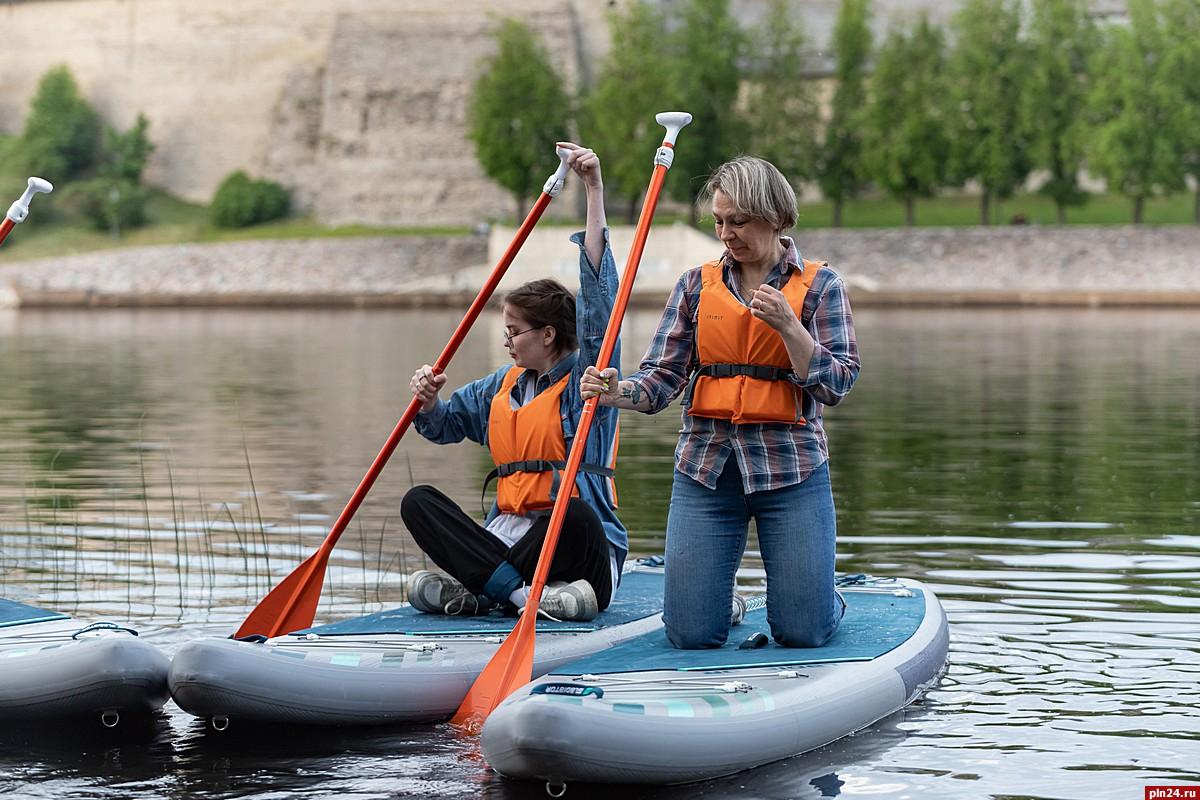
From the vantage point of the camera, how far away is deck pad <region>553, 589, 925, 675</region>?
5235mm

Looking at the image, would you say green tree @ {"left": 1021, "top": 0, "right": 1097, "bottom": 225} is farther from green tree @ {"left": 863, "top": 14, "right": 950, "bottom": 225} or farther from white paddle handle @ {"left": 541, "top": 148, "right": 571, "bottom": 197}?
white paddle handle @ {"left": 541, "top": 148, "right": 571, "bottom": 197}

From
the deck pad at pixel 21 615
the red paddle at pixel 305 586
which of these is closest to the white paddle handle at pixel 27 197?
the deck pad at pixel 21 615

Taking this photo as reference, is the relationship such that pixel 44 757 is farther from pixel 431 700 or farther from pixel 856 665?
pixel 856 665

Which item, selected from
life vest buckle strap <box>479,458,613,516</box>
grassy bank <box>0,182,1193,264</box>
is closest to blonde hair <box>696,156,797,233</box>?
life vest buckle strap <box>479,458,613,516</box>

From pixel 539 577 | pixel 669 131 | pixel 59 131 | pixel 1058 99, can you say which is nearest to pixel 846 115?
pixel 1058 99

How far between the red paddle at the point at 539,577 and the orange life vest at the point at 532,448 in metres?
0.41

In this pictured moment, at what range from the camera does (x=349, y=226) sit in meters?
58.9

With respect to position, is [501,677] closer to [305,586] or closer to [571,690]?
[571,690]

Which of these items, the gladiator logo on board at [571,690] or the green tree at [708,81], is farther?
the green tree at [708,81]

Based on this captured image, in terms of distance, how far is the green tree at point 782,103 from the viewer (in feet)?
166

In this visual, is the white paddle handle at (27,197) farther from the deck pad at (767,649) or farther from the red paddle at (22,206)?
the deck pad at (767,649)

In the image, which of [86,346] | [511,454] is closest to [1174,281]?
[86,346]

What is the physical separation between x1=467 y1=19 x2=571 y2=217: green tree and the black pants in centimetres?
4612

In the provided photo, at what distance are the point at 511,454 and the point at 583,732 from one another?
1933 millimetres
